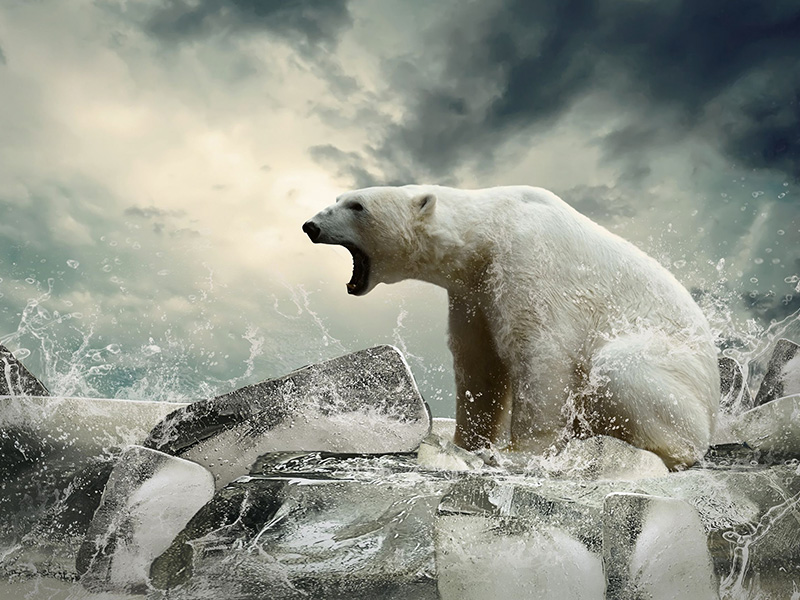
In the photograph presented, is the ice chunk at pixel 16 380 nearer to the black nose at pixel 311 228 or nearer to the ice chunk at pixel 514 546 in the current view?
the black nose at pixel 311 228

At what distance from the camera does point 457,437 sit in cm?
242

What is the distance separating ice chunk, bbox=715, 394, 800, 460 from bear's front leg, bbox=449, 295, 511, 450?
2.70 ft

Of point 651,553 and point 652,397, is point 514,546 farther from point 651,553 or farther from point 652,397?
point 652,397

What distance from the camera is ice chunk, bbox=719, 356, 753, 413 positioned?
2.66 metres

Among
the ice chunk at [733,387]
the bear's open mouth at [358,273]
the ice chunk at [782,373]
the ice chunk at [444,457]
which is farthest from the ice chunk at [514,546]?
the ice chunk at [782,373]

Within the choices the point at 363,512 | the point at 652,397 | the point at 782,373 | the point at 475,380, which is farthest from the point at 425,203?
the point at 782,373

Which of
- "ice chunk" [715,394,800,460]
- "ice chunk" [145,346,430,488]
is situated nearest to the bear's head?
"ice chunk" [145,346,430,488]

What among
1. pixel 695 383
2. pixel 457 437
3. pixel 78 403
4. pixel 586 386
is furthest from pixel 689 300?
pixel 78 403

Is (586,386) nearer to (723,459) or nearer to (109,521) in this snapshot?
(723,459)

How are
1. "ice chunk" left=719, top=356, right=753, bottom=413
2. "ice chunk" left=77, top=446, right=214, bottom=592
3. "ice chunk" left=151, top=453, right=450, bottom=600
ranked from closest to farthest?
"ice chunk" left=151, top=453, right=450, bottom=600 → "ice chunk" left=77, top=446, right=214, bottom=592 → "ice chunk" left=719, top=356, right=753, bottom=413

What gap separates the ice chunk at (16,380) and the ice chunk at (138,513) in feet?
2.66

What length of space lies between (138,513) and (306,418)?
1.59 ft

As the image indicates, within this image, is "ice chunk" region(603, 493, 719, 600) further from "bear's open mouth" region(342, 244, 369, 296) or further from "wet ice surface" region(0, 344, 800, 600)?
"bear's open mouth" region(342, 244, 369, 296)

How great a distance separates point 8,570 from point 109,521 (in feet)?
1.36
